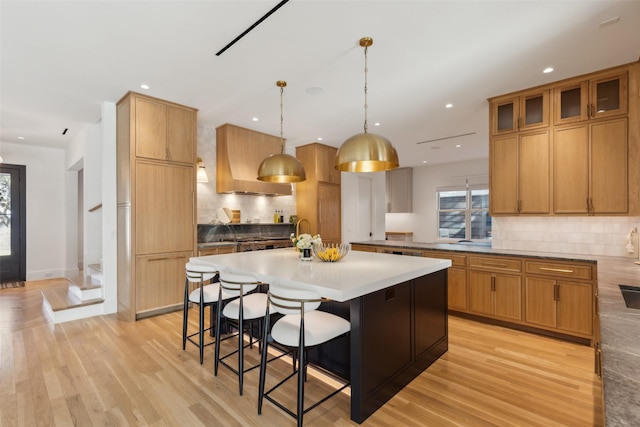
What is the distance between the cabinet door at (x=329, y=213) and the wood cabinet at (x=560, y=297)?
3662mm

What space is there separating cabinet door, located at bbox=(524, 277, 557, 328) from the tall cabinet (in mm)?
4304

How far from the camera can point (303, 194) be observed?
6.49m

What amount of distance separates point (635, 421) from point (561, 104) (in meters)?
3.96

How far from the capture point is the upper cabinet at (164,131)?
398 centimetres

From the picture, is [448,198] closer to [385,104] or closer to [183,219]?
[385,104]

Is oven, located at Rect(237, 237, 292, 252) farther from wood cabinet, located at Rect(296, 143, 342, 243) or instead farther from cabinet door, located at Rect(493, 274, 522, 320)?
cabinet door, located at Rect(493, 274, 522, 320)

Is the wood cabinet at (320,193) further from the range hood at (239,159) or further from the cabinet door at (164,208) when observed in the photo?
the cabinet door at (164,208)

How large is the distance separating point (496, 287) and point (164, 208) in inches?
171

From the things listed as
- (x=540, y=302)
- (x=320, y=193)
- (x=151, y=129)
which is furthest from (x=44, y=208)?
(x=540, y=302)

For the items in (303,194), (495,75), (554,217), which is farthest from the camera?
(303,194)

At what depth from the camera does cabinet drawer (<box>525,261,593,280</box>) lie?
3.10 metres

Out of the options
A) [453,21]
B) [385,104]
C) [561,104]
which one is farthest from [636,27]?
[385,104]

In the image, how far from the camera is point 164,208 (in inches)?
165

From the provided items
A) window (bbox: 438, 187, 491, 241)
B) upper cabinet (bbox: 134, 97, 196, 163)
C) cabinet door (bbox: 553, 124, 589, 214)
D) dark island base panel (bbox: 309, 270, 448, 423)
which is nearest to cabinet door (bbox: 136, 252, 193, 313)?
upper cabinet (bbox: 134, 97, 196, 163)
